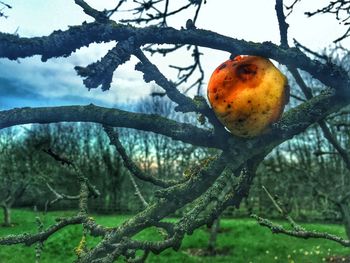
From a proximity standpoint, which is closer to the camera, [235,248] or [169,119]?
[169,119]

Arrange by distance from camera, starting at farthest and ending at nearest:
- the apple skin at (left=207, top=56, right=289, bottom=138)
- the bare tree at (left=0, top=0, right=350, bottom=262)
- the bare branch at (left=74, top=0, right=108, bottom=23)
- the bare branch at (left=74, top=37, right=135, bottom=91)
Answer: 1. the apple skin at (left=207, top=56, right=289, bottom=138)
2. the bare branch at (left=74, top=0, right=108, bottom=23)
3. the bare tree at (left=0, top=0, right=350, bottom=262)
4. the bare branch at (left=74, top=37, right=135, bottom=91)

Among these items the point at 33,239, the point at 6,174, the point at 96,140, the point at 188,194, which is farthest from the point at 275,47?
the point at 96,140

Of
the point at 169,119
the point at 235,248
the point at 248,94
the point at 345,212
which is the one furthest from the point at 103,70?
the point at 235,248

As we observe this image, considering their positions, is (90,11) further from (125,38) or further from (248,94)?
(248,94)

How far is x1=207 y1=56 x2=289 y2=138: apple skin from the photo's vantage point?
183cm

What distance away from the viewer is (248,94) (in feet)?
6.12

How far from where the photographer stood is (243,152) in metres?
1.81

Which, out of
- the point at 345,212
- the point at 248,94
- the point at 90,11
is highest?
the point at 90,11

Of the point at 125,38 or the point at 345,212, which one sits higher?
the point at 125,38

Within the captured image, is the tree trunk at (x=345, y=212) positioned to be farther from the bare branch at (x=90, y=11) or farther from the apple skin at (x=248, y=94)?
the bare branch at (x=90, y=11)

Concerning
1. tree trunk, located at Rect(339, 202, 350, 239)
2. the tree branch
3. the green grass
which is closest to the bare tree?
the tree branch

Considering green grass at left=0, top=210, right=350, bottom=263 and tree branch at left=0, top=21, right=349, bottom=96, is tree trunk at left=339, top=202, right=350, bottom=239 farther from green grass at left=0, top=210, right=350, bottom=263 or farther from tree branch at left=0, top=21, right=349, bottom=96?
green grass at left=0, top=210, right=350, bottom=263

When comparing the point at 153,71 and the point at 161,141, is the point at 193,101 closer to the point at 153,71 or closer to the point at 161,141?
the point at 153,71

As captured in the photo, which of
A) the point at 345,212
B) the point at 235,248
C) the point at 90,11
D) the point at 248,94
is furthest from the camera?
the point at 235,248
